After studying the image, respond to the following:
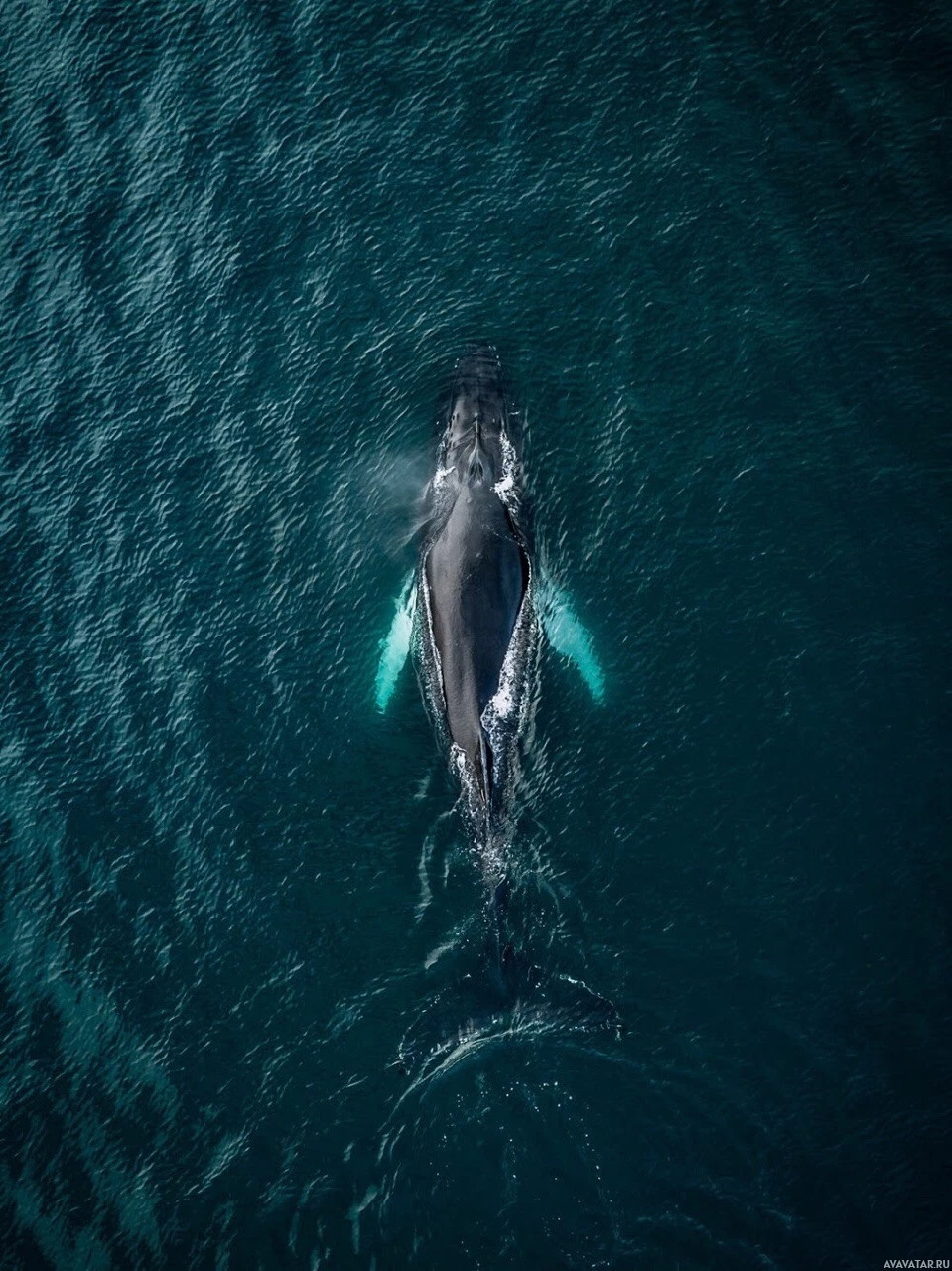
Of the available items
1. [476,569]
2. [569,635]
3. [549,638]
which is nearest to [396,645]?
[476,569]

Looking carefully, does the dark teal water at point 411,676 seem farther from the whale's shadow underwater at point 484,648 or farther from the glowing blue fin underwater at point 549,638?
the whale's shadow underwater at point 484,648

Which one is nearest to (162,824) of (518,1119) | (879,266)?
(518,1119)

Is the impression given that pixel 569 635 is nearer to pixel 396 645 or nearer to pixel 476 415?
pixel 396 645

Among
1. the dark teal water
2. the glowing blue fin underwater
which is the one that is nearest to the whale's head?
the dark teal water

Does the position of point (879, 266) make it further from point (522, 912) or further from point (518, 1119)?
point (518, 1119)

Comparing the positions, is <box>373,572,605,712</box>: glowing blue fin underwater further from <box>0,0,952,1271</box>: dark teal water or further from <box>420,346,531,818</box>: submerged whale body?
<box>420,346,531,818</box>: submerged whale body

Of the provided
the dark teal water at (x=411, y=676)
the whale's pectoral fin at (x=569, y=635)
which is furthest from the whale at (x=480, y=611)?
the dark teal water at (x=411, y=676)
